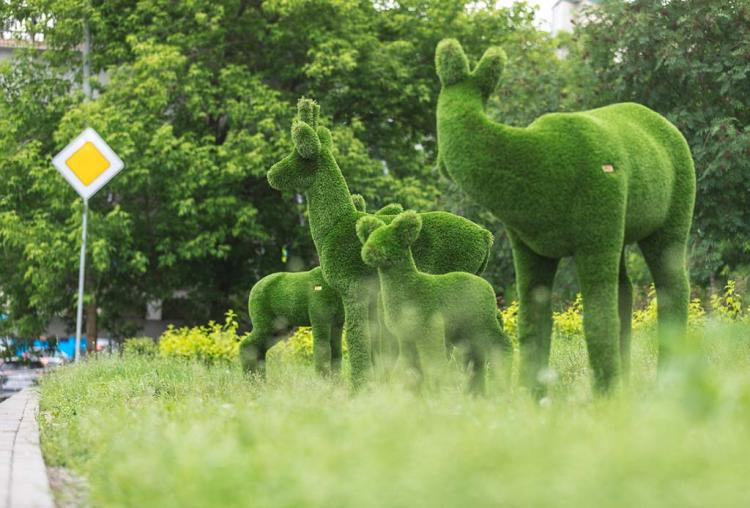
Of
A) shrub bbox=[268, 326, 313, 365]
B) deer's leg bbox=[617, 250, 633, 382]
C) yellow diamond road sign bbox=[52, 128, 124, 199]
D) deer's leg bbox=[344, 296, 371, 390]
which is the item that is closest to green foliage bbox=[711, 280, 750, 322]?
deer's leg bbox=[617, 250, 633, 382]

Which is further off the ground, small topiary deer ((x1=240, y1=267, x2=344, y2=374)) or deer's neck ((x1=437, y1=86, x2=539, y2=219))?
deer's neck ((x1=437, y1=86, x2=539, y2=219))

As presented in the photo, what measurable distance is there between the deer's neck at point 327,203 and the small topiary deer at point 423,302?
1.03m

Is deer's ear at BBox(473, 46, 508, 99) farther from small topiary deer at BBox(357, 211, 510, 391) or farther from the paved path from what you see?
the paved path

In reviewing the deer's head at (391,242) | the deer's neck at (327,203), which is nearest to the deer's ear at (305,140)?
the deer's neck at (327,203)

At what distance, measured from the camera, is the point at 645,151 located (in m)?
6.64

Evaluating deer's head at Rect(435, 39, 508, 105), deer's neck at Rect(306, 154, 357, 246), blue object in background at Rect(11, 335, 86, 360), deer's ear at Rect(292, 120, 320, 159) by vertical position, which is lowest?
blue object in background at Rect(11, 335, 86, 360)

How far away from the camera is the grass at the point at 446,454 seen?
2.85 metres

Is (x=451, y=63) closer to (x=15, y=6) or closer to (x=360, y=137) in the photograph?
(x=360, y=137)

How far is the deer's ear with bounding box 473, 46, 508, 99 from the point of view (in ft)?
20.9

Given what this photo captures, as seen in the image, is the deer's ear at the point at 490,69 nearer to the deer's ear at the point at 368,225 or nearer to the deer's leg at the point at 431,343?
the deer's ear at the point at 368,225

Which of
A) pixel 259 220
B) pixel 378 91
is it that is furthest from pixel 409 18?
pixel 259 220

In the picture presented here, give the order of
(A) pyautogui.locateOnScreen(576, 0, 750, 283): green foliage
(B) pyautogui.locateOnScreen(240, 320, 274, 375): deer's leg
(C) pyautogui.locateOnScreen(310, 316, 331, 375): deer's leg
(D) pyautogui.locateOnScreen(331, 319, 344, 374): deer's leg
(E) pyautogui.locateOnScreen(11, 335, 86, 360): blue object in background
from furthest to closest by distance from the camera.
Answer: (E) pyautogui.locateOnScreen(11, 335, 86, 360): blue object in background, (A) pyautogui.locateOnScreen(576, 0, 750, 283): green foliage, (B) pyautogui.locateOnScreen(240, 320, 274, 375): deer's leg, (D) pyautogui.locateOnScreen(331, 319, 344, 374): deer's leg, (C) pyautogui.locateOnScreen(310, 316, 331, 375): deer's leg

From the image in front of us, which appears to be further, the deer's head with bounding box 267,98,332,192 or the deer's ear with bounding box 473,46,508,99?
the deer's head with bounding box 267,98,332,192

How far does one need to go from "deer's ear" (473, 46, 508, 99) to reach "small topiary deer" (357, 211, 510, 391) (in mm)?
1163
